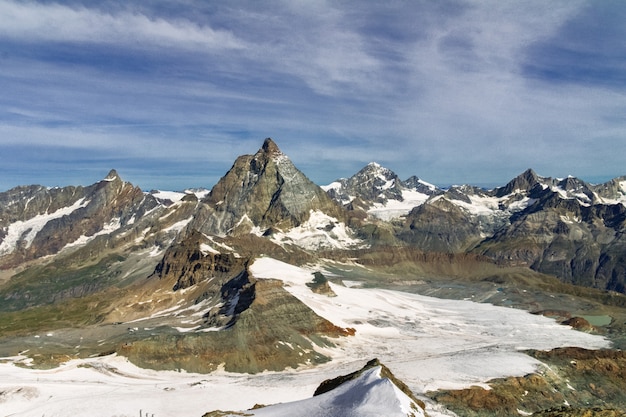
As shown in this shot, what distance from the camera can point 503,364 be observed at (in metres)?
141

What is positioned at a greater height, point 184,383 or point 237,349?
point 237,349

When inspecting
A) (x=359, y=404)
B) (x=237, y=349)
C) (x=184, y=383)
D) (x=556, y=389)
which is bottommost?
(x=184, y=383)

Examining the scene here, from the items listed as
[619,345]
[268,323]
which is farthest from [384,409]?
[619,345]

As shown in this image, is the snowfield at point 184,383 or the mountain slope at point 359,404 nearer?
the mountain slope at point 359,404

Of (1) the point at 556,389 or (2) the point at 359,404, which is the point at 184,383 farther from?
(2) the point at 359,404

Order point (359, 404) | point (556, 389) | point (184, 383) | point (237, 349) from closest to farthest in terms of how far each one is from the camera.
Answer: point (359, 404)
point (556, 389)
point (184, 383)
point (237, 349)

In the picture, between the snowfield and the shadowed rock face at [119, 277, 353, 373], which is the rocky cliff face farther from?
the shadowed rock face at [119, 277, 353, 373]

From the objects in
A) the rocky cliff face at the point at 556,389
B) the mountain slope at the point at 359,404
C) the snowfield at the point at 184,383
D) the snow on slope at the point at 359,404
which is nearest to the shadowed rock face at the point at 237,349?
the snowfield at the point at 184,383

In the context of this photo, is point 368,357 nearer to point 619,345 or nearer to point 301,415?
point 619,345

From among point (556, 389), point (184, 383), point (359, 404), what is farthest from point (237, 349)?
point (359, 404)

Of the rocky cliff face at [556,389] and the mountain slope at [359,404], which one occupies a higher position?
the mountain slope at [359,404]

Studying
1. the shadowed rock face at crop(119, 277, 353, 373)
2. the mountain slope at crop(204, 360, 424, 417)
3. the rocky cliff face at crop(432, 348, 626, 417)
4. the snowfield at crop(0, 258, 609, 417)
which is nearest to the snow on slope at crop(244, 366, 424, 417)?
the mountain slope at crop(204, 360, 424, 417)

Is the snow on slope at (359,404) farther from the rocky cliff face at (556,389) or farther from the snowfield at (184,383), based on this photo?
the rocky cliff face at (556,389)

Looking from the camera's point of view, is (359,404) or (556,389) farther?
(556,389)
